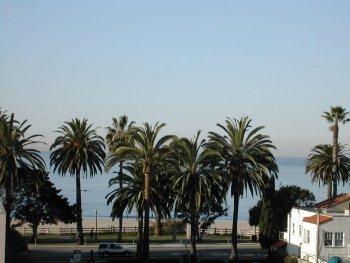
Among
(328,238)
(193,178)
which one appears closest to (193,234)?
(193,178)

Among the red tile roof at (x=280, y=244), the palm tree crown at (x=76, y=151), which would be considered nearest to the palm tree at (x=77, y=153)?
the palm tree crown at (x=76, y=151)

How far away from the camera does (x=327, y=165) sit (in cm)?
7969

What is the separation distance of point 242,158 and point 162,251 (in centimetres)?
1348

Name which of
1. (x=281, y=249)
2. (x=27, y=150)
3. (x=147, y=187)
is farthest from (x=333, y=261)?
(x=27, y=150)

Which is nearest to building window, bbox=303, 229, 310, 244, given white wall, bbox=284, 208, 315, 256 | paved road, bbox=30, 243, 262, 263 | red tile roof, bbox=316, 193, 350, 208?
white wall, bbox=284, 208, 315, 256

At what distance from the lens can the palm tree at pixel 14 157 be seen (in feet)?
212

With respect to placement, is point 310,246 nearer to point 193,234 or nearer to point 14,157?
point 193,234

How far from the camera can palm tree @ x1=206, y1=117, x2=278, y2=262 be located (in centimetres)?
6431

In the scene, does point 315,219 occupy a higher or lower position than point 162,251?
higher

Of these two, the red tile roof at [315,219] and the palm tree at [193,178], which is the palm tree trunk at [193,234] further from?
the red tile roof at [315,219]

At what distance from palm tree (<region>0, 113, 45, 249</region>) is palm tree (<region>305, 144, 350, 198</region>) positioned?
103 ft

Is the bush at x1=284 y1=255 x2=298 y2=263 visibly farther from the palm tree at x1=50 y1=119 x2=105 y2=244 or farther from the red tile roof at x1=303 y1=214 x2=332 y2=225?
the palm tree at x1=50 y1=119 x2=105 y2=244

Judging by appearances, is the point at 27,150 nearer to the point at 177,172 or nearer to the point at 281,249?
the point at 177,172

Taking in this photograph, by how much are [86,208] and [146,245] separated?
11708 cm
